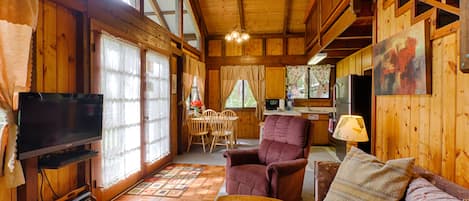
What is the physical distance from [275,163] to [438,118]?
4.70ft

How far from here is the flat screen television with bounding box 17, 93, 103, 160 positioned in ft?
6.15

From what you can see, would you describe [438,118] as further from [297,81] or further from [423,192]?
[297,81]

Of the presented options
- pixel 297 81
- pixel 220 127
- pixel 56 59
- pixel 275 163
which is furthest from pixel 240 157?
pixel 297 81

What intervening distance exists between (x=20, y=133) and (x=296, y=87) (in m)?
6.63

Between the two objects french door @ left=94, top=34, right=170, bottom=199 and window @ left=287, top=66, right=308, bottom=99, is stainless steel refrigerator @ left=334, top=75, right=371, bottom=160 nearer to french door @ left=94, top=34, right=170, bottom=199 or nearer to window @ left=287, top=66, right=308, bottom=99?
french door @ left=94, top=34, right=170, bottom=199

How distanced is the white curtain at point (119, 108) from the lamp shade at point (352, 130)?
2627 mm

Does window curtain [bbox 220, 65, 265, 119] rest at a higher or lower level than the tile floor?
higher

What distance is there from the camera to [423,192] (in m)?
1.40

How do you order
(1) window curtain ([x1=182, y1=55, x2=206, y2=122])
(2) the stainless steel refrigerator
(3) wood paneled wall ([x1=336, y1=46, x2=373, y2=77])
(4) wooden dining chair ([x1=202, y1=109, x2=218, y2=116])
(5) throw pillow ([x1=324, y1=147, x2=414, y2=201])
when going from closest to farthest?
(5) throw pillow ([x1=324, y1=147, x2=414, y2=201]) < (2) the stainless steel refrigerator < (3) wood paneled wall ([x1=336, y1=46, x2=373, y2=77]) < (1) window curtain ([x1=182, y1=55, x2=206, y2=122]) < (4) wooden dining chair ([x1=202, y1=109, x2=218, y2=116])

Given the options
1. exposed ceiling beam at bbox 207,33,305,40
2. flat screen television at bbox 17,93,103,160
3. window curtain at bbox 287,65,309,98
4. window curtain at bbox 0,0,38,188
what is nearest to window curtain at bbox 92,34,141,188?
flat screen television at bbox 17,93,103,160

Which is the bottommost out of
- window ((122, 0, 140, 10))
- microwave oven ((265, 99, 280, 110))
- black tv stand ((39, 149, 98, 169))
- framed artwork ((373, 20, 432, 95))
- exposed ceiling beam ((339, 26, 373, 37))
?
black tv stand ((39, 149, 98, 169))

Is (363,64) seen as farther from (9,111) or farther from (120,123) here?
(9,111)

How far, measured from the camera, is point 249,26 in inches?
293

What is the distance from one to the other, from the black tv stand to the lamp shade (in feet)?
8.29
